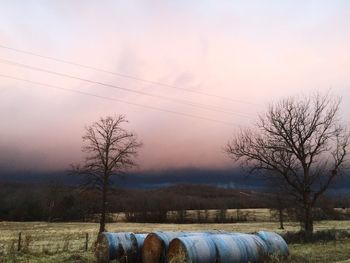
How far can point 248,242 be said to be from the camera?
57.1ft

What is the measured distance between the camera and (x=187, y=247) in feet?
50.5

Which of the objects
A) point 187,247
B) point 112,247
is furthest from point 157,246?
point 187,247

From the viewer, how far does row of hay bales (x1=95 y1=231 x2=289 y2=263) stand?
15.6 metres

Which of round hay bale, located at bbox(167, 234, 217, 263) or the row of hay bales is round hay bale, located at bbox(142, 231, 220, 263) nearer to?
the row of hay bales

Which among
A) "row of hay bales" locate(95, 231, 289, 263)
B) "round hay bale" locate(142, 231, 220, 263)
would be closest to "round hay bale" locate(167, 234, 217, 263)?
"row of hay bales" locate(95, 231, 289, 263)

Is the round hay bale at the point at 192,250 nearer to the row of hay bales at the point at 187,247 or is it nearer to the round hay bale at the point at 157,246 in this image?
the row of hay bales at the point at 187,247

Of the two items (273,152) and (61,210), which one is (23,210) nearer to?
(61,210)

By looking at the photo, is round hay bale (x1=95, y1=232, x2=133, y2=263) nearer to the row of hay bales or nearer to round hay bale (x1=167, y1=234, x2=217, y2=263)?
the row of hay bales

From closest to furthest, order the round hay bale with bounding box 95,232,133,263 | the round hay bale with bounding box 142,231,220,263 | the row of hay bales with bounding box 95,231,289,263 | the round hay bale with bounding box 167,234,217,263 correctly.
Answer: the round hay bale with bounding box 167,234,217,263
the row of hay bales with bounding box 95,231,289,263
the round hay bale with bounding box 142,231,220,263
the round hay bale with bounding box 95,232,133,263

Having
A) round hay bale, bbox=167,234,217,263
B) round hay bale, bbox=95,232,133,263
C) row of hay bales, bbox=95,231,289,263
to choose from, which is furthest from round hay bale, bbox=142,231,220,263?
round hay bale, bbox=95,232,133,263

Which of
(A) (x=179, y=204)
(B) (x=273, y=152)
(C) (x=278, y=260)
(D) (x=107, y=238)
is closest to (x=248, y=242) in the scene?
(C) (x=278, y=260)

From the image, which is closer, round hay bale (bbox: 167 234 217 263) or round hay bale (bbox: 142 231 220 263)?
round hay bale (bbox: 167 234 217 263)

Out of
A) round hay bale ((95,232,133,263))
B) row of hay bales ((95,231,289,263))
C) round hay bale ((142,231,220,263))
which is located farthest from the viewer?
round hay bale ((95,232,133,263))

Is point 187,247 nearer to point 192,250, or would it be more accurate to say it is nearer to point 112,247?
point 192,250
